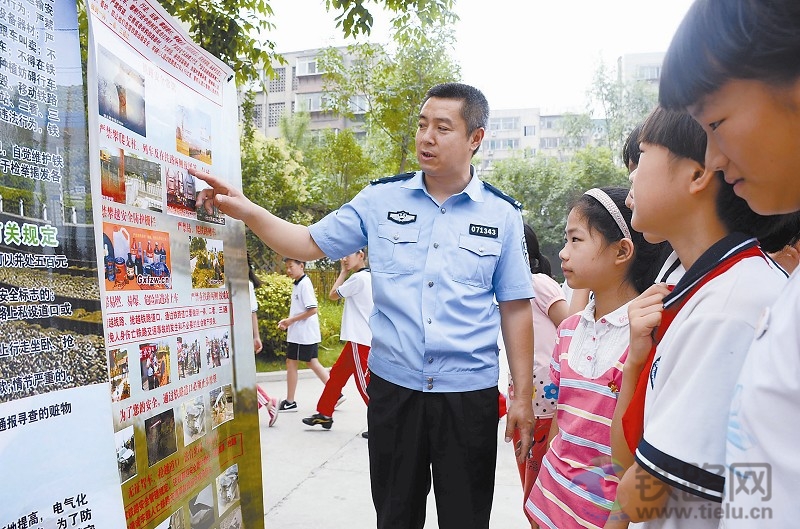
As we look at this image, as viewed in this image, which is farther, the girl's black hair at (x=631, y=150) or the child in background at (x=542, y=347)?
the child in background at (x=542, y=347)

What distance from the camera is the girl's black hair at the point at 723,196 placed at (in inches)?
42.3

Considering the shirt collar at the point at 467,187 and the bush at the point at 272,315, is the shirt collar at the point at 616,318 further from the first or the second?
the bush at the point at 272,315

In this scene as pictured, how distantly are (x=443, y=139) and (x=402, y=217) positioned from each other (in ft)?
1.07

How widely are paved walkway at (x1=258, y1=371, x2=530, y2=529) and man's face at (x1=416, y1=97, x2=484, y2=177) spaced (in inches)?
77.1

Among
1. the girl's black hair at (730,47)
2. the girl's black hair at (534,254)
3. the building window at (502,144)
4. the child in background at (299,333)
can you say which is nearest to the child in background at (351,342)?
the child in background at (299,333)

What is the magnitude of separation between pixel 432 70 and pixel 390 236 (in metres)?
8.37

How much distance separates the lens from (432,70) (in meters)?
10.1

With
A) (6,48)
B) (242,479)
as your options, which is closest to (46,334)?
(6,48)

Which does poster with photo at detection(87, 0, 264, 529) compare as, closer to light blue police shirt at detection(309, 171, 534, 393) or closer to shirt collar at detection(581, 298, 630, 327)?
light blue police shirt at detection(309, 171, 534, 393)

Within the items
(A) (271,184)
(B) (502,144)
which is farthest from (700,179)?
(B) (502,144)

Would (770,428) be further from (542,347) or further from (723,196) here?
(542,347)

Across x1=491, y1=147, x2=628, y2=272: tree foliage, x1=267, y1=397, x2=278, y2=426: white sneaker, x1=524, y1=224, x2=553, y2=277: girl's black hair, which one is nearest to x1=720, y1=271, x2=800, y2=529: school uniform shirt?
x1=524, y1=224, x2=553, y2=277: girl's black hair

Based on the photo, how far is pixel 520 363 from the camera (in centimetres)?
229

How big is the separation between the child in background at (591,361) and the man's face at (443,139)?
1.84ft
